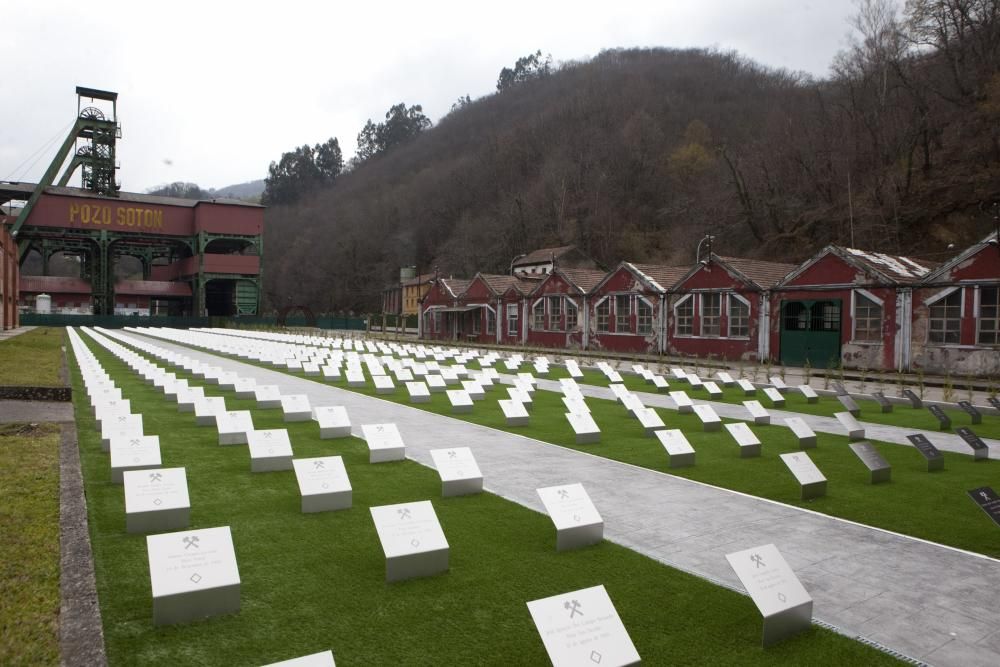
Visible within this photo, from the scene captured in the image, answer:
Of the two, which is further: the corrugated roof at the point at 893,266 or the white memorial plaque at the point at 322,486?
the corrugated roof at the point at 893,266

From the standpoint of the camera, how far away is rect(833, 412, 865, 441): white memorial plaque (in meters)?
11.0

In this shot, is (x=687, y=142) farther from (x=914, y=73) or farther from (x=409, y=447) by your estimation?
(x=409, y=447)

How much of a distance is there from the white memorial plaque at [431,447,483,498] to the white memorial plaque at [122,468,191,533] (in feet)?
8.69

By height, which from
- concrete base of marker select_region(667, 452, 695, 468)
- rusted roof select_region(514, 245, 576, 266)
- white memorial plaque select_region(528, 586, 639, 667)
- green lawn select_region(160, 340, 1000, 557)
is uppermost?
rusted roof select_region(514, 245, 576, 266)

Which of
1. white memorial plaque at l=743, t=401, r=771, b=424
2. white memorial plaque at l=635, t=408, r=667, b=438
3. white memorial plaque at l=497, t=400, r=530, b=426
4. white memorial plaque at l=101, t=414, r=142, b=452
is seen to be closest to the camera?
white memorial plaque at l=101, t=414, r=142, b=452

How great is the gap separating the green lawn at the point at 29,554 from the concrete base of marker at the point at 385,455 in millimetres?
3651

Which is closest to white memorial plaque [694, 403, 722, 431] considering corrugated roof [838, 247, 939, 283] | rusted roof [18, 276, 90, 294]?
corrugated roof [838, 247, 939, 283]

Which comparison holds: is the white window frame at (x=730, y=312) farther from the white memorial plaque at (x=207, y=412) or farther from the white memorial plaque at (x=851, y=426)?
the white memorial plaque at (x=207, y=412)

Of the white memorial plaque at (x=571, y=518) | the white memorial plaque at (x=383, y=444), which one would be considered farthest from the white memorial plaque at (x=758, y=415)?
the white memorial plaque at (x=571, y=518)

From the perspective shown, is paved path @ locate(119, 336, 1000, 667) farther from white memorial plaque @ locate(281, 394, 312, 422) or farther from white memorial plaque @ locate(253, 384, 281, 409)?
white memorial plaque @ locate(253, 384, 281, 409)

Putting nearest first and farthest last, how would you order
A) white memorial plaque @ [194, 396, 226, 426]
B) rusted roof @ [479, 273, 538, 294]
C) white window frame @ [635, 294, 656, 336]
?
white memorial plaque @ [194, 396, 226, 426]
white window frame @ [635, 294, 656, 336]
rusted roof @ [479, 273, 538, 294]

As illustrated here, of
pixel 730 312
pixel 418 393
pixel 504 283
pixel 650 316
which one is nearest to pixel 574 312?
pixel 650 316

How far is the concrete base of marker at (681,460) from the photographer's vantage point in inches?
367

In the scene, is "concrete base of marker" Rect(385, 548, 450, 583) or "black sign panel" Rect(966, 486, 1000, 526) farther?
"black sign panel" Rect(966, 486, 1000, 526)
